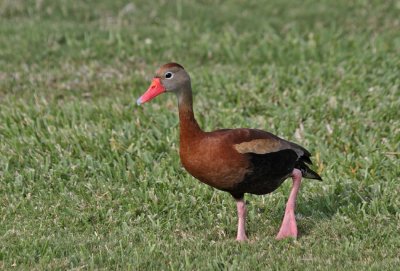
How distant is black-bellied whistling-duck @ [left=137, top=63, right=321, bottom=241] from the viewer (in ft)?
19.9

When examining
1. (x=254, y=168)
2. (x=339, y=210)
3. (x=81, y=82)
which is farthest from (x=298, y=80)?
(x=254, y=168)

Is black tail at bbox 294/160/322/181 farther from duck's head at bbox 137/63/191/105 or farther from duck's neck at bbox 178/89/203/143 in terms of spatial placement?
duck's head at bbox 137/63/191/105

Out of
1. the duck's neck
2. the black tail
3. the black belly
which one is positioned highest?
the duck's neck

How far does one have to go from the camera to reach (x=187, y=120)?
6.24 meters

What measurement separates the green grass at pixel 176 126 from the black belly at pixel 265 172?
0.41 meters

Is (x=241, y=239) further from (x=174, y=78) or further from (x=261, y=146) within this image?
(x=174, y=78)

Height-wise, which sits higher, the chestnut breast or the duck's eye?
the duck's eye

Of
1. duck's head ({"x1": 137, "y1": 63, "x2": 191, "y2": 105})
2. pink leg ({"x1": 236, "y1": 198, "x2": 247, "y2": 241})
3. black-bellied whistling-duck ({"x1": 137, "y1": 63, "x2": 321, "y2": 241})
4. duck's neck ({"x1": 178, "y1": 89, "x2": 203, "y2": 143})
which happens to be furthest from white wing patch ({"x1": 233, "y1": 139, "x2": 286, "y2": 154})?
duck's head ({"x1": 137, "y1": 63, "x2": 191, "y2": 105})

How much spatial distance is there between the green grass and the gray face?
112cm

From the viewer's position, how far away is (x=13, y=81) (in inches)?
419

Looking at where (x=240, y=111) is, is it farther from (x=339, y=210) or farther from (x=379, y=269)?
(x=379, y=269)

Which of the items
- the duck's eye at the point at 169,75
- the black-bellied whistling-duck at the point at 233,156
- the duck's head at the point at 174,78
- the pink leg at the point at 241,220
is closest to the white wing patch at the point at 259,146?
the black-bellied whistling-duck at the point at 233,156

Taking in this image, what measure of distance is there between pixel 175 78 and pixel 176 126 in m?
2.54

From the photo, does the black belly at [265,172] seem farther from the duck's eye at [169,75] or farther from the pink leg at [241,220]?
the duck's eye at [169,75]
